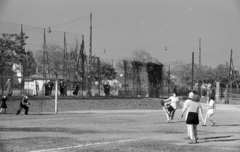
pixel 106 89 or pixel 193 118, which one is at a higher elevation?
pixel 106 89

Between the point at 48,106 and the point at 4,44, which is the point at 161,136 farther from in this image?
the point at 4,44

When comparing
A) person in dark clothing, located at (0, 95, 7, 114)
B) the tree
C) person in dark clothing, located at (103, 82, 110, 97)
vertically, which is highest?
the tree

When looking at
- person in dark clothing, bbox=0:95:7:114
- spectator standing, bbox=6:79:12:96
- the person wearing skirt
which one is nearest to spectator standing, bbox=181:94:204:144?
the person wearing skirt

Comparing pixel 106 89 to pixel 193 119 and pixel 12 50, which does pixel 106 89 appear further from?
pixel 193 119

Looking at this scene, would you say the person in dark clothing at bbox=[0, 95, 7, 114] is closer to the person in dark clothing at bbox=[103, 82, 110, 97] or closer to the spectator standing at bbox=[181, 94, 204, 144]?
the person in dark clothing at bbox=[103, 82, 110, 97]

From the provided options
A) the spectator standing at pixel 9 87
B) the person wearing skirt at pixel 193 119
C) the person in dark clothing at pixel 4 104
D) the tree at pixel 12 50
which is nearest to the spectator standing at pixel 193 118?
the person wearing skirt at pixel 193 119

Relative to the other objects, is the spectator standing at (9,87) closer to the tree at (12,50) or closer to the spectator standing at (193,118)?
the tree at (12,50)

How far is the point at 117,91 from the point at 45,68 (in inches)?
427

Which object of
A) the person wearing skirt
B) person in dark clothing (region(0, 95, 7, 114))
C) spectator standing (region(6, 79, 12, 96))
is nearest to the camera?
the person wearing skirt

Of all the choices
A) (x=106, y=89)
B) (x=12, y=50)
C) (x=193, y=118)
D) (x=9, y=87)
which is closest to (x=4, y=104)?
(x=9, y=87)

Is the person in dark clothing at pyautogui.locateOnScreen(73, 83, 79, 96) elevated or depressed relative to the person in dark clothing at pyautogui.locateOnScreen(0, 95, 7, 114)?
elevated

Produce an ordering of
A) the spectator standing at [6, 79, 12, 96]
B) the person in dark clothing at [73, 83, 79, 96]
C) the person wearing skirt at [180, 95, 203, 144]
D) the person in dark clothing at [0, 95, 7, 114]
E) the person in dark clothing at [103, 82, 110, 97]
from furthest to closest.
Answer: the person in dark clothing at [103, 82, 110, 97] < the person in dark clothing at [73, 83, 79, 96] < the spectator standing at [6, 79, 12, 96] < the person in dark clothing at [0, 95, 7, 114] < the person wearing skirt at [180, 95, 203, 144]

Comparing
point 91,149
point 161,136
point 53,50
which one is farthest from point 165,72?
point 91,149

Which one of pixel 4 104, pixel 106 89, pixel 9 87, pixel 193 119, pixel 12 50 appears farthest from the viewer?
pixel 106 89
